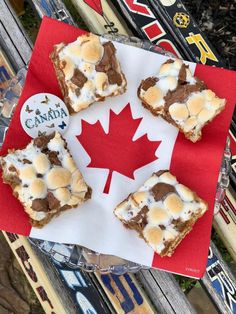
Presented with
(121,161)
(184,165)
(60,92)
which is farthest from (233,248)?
(60,92)

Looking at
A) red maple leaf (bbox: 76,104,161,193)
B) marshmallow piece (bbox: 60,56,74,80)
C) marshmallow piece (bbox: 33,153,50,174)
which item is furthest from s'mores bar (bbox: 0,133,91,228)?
marshmallow piece (bbox: 60,56,74,80)

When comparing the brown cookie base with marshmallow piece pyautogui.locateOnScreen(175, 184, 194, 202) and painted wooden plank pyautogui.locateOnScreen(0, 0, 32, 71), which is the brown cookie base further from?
marshmallow piece pyautogui.locateOnScreen(175, 184, 194, 202)

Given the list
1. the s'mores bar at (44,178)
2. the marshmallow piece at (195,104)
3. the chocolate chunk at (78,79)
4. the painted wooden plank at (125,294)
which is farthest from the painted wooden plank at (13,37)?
the painted wooden plank at (125,294)

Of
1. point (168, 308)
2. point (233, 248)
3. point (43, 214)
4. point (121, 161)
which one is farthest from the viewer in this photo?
point (233, 248)

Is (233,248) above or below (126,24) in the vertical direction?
below

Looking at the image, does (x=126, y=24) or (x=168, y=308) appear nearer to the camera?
(x=168, y=308)

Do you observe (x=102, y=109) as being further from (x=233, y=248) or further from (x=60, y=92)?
(x=233, y=248)

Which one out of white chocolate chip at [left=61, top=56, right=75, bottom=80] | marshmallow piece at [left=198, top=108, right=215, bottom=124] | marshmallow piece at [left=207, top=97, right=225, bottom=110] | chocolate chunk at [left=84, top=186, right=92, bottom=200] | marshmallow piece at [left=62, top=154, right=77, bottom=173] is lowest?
chocolate chunk at [left=84, top=186, right=92, bottom=200]
